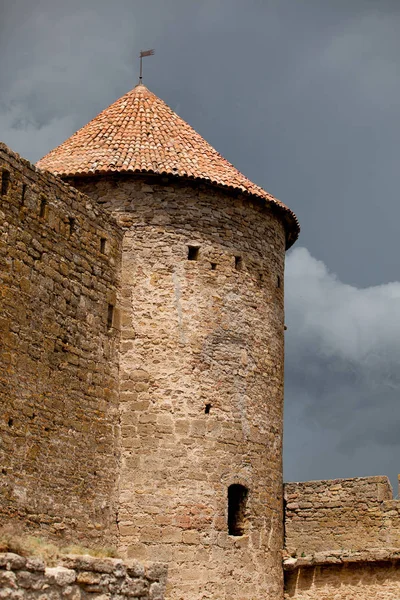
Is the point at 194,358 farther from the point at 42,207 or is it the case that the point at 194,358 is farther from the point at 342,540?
the point at 342,540

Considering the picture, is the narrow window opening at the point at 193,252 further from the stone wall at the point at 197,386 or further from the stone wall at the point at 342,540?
the stone wall at the point at 342,540

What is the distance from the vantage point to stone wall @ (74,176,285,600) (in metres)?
18.1

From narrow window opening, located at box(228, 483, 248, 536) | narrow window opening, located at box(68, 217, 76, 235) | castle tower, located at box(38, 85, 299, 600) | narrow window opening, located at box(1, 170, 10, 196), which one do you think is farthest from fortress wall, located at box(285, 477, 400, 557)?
narrow window opening, located at box(1, 170, 10, 196)

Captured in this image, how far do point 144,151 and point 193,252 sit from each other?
2148 mm

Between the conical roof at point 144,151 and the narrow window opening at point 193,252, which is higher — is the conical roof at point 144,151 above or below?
above

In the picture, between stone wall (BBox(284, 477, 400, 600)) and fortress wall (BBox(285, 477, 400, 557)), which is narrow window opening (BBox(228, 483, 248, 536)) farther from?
fortress wall (BBox(285, 477, 400, 557))

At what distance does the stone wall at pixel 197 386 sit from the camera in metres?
18.1

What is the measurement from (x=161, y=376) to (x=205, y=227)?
2.92m

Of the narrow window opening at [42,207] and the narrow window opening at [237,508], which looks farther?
the narrow window opening at [237,508]

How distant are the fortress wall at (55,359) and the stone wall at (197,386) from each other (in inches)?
20.6

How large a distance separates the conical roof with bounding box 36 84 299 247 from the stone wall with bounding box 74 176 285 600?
278 mm

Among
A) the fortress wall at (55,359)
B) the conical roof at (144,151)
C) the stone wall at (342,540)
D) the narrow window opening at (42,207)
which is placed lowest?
the stone wall at (342,540)

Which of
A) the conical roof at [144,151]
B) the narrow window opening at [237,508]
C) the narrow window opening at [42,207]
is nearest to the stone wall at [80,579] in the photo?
the narrow window opening at [42,207]

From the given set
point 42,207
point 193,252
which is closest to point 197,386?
point 193,252
